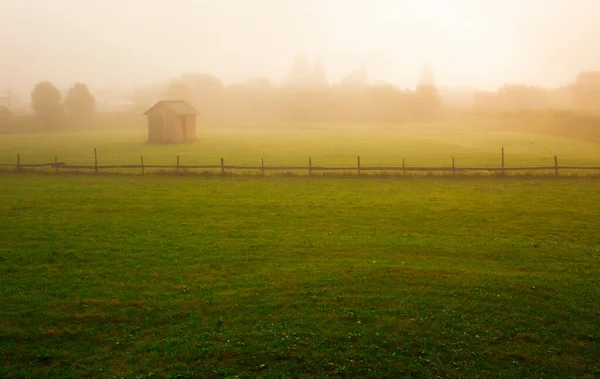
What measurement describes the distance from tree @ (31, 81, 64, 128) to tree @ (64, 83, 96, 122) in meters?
3.20

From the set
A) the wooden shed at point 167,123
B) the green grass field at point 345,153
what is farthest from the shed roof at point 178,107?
the green grass field at point 345,153

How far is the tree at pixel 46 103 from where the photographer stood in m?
104

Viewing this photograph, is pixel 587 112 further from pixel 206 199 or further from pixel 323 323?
pixel 323 323

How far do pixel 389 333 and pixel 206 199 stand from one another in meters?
17.4

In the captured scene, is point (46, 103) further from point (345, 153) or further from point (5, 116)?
point (345, 153)

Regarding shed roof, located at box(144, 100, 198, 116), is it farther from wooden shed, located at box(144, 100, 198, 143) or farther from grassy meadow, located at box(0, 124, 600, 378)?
grassy meadow, located at box(0, 124, 600, 378)

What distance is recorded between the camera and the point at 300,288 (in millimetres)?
14281

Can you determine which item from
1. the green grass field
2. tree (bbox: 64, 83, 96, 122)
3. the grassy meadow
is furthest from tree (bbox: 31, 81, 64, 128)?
the grassy meadow

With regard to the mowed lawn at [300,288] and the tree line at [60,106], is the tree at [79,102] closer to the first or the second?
the tree line at [60,106]

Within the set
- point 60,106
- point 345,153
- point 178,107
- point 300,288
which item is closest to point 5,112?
point 60,106

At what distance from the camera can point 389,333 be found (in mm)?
11562

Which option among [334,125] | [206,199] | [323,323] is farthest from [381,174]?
[334,125]

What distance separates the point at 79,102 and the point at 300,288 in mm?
109254

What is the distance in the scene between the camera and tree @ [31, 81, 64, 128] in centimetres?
10400
